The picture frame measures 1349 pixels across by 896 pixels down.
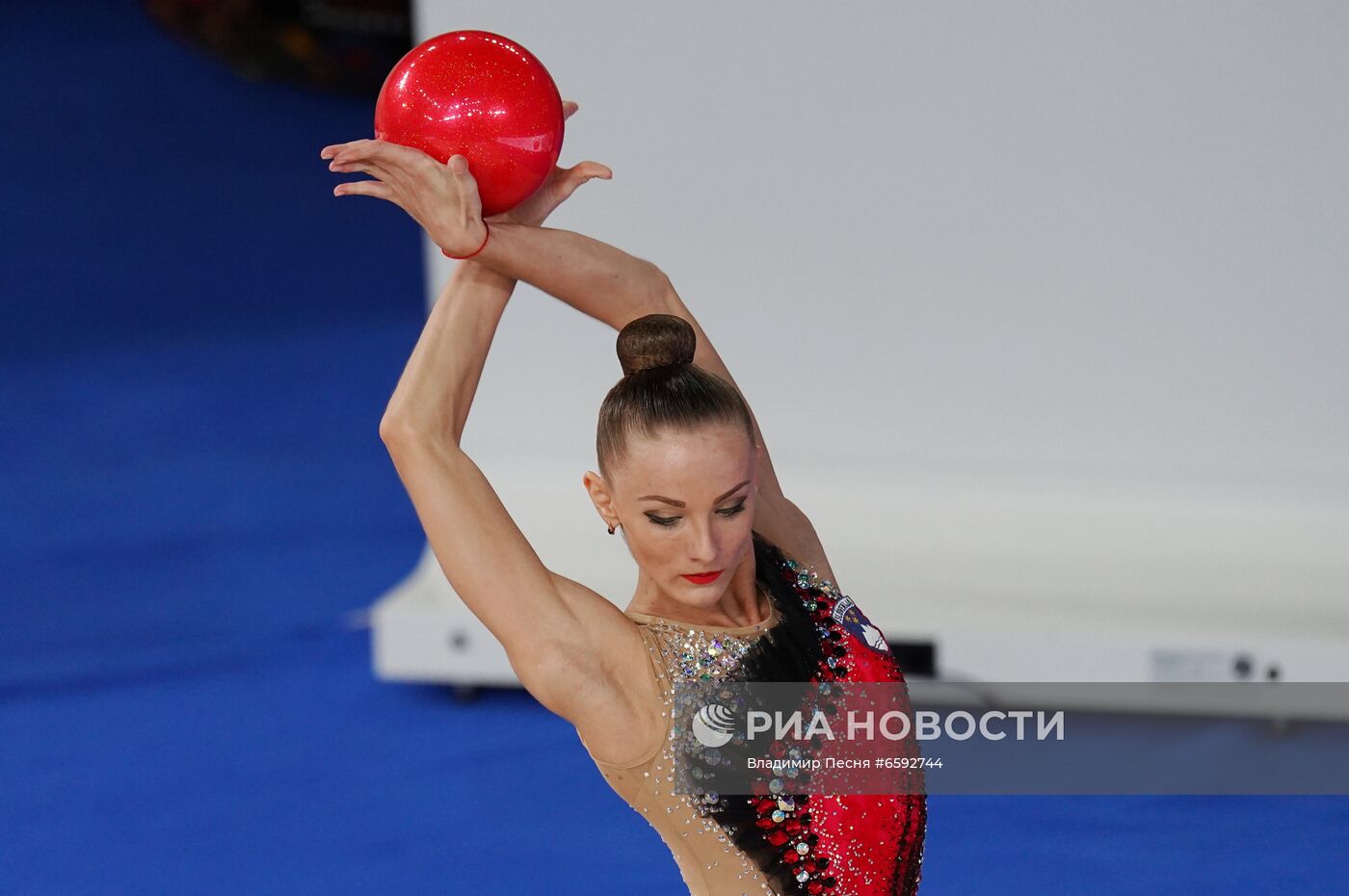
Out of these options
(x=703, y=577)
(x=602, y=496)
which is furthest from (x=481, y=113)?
(x=703, y=577)

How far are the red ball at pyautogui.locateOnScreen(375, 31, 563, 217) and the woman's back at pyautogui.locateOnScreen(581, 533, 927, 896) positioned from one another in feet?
1.70

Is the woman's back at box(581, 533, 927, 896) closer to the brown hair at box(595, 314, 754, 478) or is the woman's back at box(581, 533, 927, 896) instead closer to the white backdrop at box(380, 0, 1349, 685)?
the brown hair at box(595, 314, 754, 478)

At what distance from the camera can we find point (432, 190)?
1.84 metres

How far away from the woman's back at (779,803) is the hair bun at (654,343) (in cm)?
29

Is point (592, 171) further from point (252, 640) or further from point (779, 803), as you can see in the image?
point (252, 640)

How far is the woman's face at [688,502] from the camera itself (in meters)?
1.81

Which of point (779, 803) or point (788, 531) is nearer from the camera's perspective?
point (779, 803)

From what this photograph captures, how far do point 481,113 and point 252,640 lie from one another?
124 inches

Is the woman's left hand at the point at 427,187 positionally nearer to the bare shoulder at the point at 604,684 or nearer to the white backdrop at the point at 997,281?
the bare shoulder at the point at 604,684

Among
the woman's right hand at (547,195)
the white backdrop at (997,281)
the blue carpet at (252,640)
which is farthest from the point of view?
the white backdrop at (997,281)

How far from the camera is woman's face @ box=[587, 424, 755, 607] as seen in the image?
181cm

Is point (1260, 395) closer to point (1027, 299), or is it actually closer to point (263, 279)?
point (1027, 299)

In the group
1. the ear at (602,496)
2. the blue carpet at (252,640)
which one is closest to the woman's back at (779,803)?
the ear at (602,496)

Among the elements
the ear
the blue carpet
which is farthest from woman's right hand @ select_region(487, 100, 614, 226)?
the blue carpet
